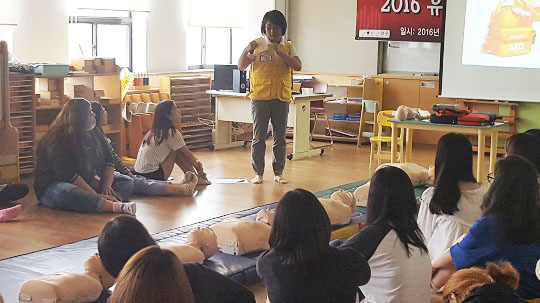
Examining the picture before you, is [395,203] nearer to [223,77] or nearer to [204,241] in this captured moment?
[204,241]

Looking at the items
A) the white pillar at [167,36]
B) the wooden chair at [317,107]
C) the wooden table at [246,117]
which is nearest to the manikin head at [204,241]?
the wooden table at [246,117]

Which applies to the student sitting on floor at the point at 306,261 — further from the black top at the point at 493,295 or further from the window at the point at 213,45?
the window at the point at 213,45

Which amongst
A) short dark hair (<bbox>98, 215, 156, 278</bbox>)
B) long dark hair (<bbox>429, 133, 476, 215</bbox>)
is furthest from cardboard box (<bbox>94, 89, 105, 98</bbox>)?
short dark hair (<bbox>98, 215, 156, 278</bbox>)

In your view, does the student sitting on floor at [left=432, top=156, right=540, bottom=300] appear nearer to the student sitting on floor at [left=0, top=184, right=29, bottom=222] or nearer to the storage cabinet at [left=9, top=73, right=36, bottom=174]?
the student sitting on floor at [left=0, top=184, right=29, bottom=222]

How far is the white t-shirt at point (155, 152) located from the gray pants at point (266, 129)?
0.75 meters

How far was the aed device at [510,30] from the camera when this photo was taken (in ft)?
27.0

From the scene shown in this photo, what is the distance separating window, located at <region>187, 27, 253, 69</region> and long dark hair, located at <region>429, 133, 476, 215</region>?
257 inches

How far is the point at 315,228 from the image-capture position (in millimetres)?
2689

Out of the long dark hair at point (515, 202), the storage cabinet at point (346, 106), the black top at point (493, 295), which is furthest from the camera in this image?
the storage cabinet at point (346, 106)

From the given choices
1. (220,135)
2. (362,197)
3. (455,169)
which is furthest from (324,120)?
(455,169)

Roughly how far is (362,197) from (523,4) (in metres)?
3.50

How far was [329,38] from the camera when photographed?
10.5 m

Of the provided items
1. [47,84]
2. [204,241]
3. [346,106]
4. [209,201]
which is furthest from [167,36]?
[204,241]

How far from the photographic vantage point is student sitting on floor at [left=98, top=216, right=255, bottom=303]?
2.46 metres
